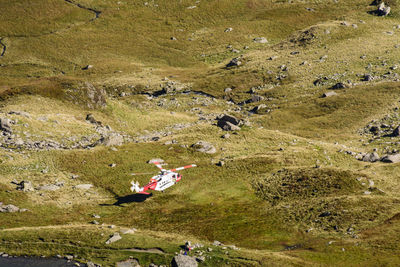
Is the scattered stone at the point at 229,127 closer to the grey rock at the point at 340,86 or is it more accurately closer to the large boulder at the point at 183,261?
the grey rock at the point at 340,86

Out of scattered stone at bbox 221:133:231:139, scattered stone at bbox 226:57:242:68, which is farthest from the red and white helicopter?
scattered stone at bbox 226:57:242:68

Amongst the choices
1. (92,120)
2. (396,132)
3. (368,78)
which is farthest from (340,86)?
(92,120)

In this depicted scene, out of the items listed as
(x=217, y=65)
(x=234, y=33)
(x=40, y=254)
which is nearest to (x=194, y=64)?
(x=217, y=65)

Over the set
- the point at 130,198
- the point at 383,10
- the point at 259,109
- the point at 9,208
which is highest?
the point at 383,10

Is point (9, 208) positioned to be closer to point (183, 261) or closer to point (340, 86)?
point (183, 261)

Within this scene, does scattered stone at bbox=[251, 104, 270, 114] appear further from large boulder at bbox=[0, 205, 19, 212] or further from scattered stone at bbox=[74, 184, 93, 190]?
large boulder at bbox=[0, 205, 19, 212]

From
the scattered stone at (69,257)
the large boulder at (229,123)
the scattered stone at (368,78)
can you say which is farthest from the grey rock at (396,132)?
the scattered stone at (69,257)

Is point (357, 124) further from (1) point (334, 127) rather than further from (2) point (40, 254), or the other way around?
(2) point (40, 254)
